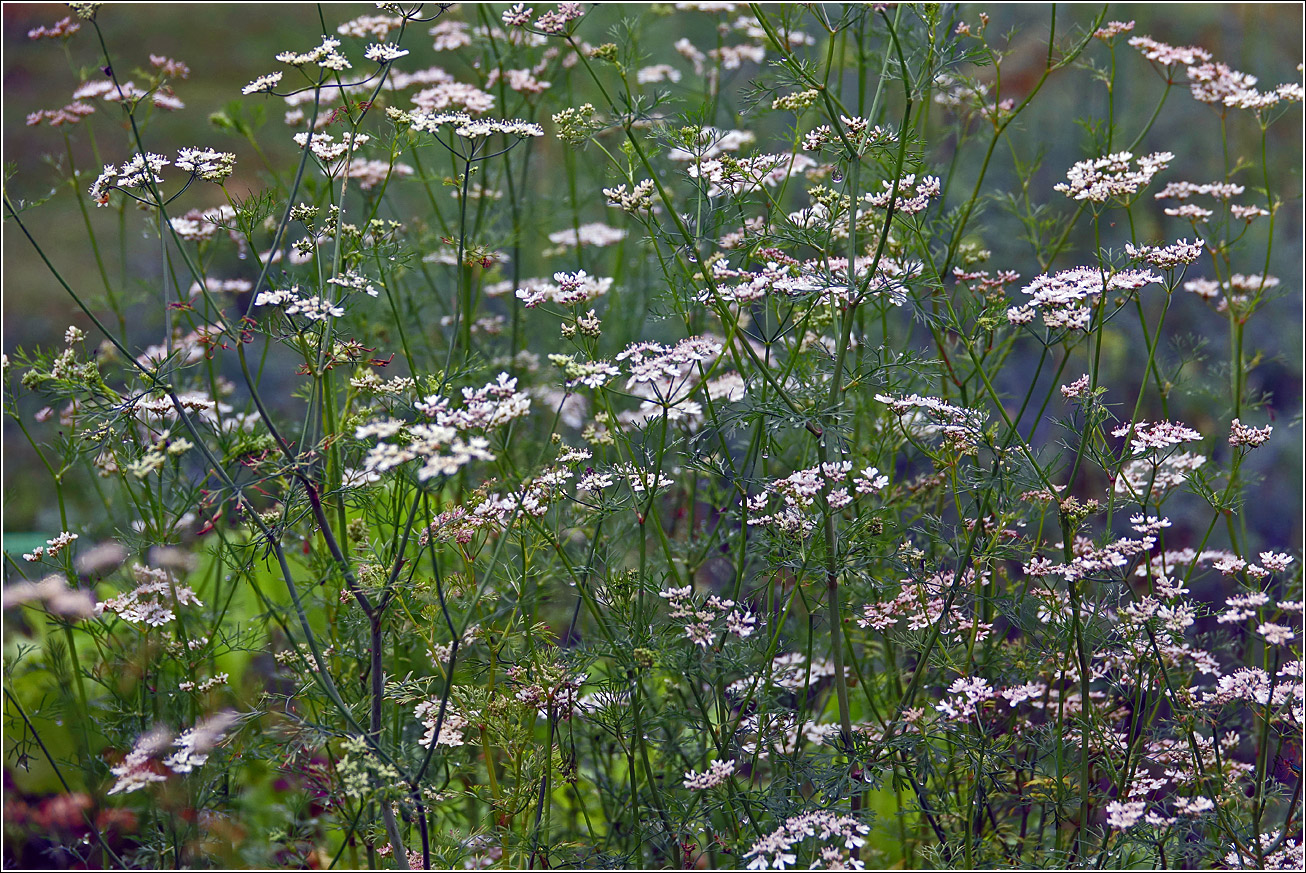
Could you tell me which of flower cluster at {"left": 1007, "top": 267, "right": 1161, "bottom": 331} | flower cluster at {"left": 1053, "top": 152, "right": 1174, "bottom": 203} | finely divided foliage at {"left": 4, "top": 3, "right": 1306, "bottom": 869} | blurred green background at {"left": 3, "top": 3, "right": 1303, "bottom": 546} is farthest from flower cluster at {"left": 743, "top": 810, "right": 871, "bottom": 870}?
blurred green background at {"left": 3, "top": 3, "right": 1303, "bottom": 546}

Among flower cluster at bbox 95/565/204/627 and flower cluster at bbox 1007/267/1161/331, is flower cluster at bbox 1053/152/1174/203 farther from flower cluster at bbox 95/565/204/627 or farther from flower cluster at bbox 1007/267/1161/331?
flower cluster at bbox 95/565/204/627

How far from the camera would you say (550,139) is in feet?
14.8

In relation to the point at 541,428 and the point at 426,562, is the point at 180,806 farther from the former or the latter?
the point at 541,428

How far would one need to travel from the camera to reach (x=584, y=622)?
8.73 ft

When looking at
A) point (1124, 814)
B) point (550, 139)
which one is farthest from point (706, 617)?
point (550, 139)

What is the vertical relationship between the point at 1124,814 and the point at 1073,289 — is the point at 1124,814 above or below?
below

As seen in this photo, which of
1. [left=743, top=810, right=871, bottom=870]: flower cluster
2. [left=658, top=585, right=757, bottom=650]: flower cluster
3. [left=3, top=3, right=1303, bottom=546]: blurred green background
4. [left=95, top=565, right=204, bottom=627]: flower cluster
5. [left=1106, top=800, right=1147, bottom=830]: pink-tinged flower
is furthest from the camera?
[left=3, top=3, right=1303, bottom=546]: blurred green background

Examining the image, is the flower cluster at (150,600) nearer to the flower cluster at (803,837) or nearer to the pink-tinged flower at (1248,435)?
the flower cluster at (803,837)

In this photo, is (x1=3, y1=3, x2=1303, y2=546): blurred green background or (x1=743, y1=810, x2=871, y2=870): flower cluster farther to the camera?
(x1=3, y1=3, x2=1303, y2=546): blurred green background

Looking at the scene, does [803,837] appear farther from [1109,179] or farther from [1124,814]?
[1109,179]

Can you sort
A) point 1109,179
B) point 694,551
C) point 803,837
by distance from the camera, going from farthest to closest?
point 694,551
point 1109,179
point 803,837

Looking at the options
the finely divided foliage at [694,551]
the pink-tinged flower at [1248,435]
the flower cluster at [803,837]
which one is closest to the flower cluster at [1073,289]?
the finely divided foliage at [694,551]

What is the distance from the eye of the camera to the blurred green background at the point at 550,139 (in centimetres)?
480

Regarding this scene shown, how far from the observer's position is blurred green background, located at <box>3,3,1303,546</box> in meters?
4.80
